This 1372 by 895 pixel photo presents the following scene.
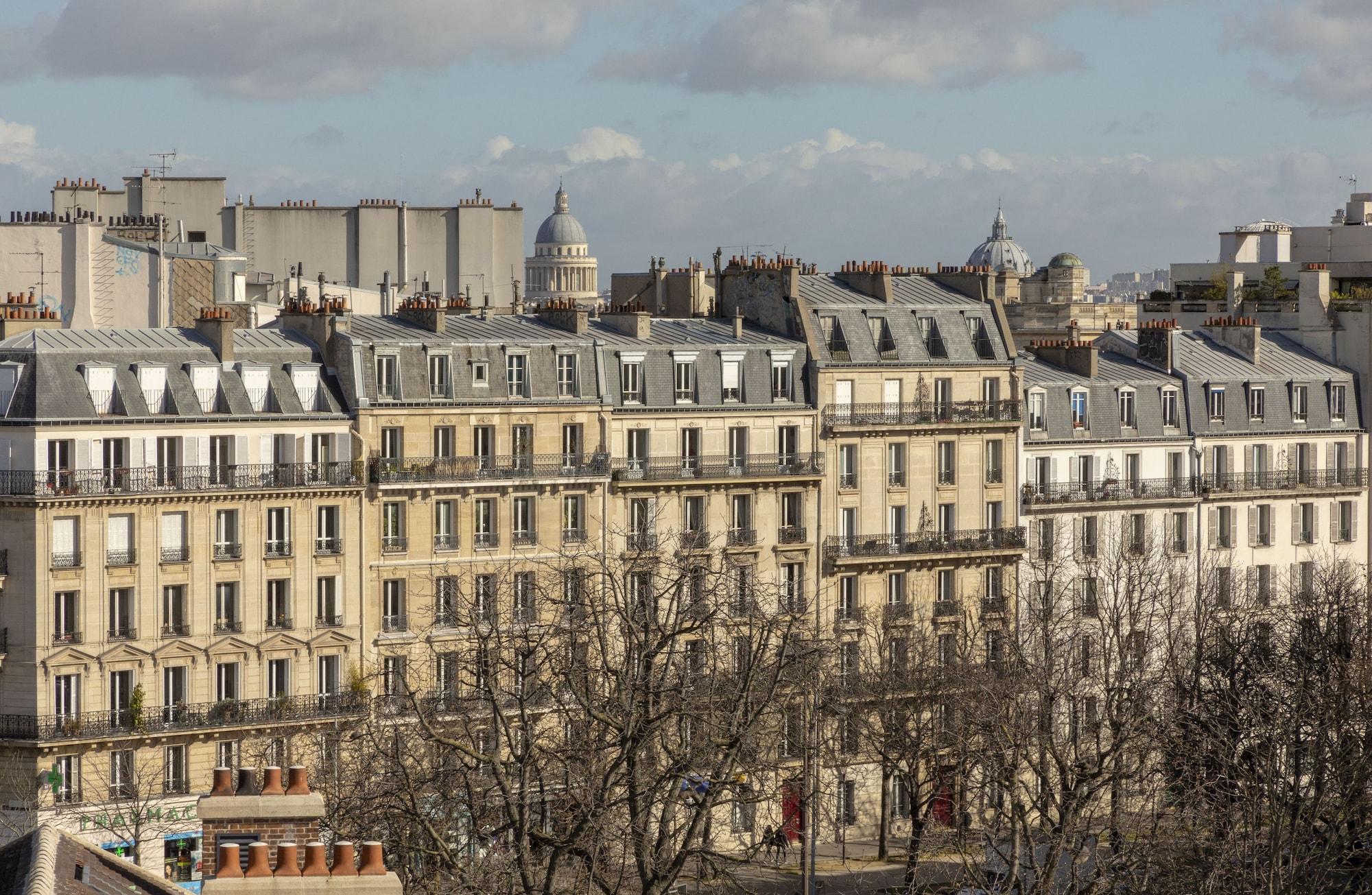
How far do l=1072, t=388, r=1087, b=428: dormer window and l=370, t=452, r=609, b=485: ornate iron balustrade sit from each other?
1983 cm

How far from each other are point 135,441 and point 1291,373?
4653 cm

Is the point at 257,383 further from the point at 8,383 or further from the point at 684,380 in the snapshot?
the point at 684,380

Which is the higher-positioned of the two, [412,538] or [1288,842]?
[412,538]

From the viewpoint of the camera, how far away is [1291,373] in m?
96.5

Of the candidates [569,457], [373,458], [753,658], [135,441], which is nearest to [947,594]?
[569,457]

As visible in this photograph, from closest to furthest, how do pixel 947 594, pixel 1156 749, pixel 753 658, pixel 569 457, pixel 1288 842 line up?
pixel 753 658 → pixel 1288 842 → pixel 1156 749 → pixel 569 457 → pixel 947 594

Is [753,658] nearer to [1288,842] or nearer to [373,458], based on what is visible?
[1288,842]

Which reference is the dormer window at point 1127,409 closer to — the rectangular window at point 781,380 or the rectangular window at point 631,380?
the rectangular window at point 781,380

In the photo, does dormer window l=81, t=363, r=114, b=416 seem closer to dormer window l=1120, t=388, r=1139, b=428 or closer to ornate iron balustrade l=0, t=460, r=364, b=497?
ornate iron balustrade l=0, t=460, r=364, b=497

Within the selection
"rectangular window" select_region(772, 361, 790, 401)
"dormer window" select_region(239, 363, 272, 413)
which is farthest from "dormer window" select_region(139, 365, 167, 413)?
"rectangular window" select_region(772, 361, 790, 401)

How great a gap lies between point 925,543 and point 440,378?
19.0 m

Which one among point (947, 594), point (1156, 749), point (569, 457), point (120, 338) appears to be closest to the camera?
point (1156, 749)

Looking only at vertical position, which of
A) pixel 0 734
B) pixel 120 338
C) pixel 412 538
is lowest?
pixel 0 734

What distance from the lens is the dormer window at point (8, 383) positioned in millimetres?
69312
